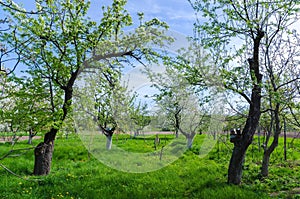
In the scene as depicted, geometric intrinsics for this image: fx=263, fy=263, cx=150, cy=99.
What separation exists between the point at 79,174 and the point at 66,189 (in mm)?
1713

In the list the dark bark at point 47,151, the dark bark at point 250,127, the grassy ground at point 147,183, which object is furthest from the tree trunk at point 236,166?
the dark bark at point 47,151

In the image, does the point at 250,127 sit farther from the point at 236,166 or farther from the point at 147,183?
the point at 147,183

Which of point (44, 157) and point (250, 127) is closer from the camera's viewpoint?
point (250, 127)

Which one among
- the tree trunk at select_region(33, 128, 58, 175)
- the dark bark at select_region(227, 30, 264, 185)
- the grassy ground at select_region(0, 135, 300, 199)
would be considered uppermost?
the dark bark at select_region(227, 30, 264, 185)

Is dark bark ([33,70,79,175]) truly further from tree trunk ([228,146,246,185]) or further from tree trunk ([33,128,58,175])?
tree trunk ([228,146,246,185])

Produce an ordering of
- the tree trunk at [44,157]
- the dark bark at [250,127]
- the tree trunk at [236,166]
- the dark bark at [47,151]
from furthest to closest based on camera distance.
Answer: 1. the tree trunk at [44,157]
2. the dark bark at [47,151]
3. the tree trunk at [236,166]
4. the dark bark at [250,127]

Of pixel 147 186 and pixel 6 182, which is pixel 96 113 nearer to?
pixel 147 186

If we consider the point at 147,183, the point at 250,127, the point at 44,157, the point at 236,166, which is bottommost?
the point at 147,183

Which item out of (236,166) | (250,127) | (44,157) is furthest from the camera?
(44,157)

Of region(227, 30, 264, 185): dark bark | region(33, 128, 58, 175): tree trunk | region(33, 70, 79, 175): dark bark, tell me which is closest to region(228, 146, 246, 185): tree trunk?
region(227, 30, 264, 185): dark bark

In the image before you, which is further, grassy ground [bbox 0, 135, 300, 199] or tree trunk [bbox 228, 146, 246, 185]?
tree trunk [bbox 228, 146, 246, 185]

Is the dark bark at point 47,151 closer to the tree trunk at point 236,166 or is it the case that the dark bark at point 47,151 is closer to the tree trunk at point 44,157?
the tree trunk at point 44,157

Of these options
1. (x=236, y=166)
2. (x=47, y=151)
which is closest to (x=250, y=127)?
(x=236, y=166)

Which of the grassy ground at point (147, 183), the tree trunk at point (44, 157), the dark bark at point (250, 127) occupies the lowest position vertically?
the grassy ground at point (147, 183)
